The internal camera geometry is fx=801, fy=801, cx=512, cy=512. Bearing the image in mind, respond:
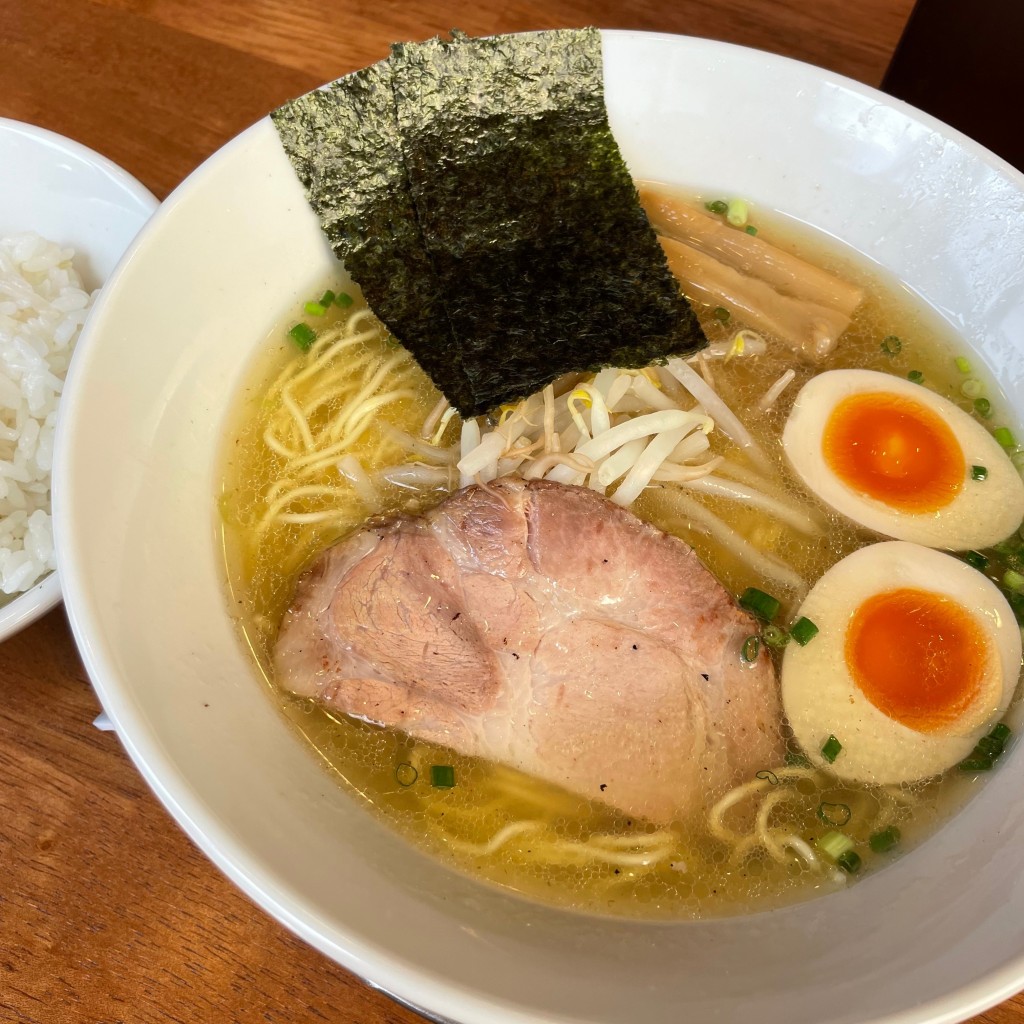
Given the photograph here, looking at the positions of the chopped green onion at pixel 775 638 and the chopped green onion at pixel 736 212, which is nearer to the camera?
the chopped green onion at pixel 775 638

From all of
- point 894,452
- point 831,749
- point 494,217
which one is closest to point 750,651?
point 831,749

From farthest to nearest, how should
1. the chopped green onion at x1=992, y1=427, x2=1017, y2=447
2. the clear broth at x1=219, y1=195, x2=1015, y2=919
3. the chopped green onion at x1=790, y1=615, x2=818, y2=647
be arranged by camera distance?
the chopped green onion at x1=992, y1=427, x2=1017, y2=447 < the chopped green onion at x1=790, y1=615, x2=818, y2=647 < the clear broth at x1=219, y1=195, x2=1015, y2=919

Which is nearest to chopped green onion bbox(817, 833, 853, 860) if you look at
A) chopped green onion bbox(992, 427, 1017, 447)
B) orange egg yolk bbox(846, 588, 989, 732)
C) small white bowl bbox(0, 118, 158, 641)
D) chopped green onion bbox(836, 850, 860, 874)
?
chopped green onion bbox(836, 850, 860, 874)

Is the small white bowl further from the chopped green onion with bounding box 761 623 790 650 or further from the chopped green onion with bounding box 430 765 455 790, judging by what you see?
the chopped green onion with bounding box 761 623 790 650

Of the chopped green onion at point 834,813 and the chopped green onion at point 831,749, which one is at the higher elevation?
the chopped green onion at point 831,749

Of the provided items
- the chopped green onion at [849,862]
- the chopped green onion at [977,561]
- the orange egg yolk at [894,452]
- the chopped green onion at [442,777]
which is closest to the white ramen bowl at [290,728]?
the chopped green onion at [849,862]

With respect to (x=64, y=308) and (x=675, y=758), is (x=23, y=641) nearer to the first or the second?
(x=64, y=308)

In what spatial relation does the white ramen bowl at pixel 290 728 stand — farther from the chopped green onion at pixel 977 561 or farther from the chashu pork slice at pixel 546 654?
the chopped green onion at pixel 977 561
